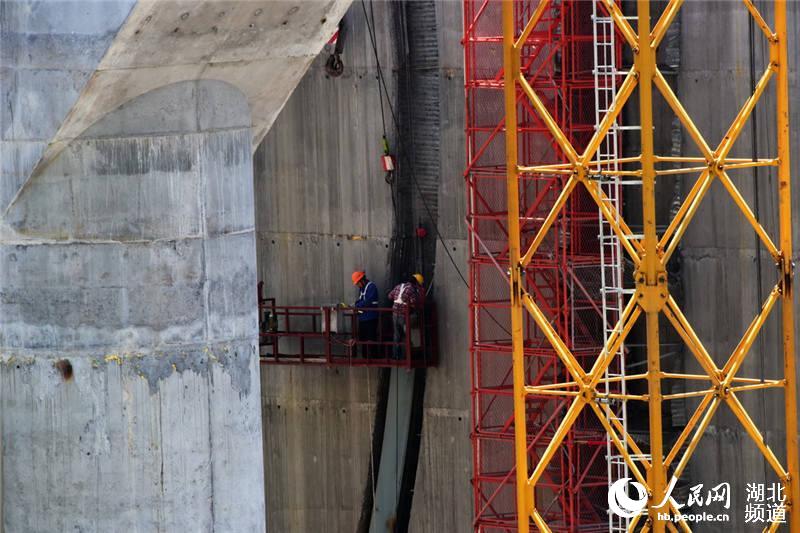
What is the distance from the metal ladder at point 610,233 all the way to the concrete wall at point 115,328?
941 cm

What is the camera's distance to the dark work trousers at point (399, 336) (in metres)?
29.5

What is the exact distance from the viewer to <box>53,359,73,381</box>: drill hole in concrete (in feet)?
56.7

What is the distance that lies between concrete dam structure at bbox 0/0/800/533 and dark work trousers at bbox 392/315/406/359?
82mm

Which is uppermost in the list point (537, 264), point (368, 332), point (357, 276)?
point (357, 276)

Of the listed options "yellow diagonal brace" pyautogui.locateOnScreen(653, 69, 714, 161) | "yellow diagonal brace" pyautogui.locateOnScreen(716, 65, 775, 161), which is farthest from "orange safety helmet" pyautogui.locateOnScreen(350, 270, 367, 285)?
"yellow diagonal brace" pyautogui.locateOnScreen(716, 65, 775, 161)

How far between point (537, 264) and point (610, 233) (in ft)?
4.39

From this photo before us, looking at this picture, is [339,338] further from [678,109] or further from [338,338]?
[678,109]

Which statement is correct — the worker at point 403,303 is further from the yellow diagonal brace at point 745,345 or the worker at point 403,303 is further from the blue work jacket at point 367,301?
the yellow diagonal brace at point 745,345

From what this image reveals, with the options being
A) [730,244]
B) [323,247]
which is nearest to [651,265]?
[730,244]

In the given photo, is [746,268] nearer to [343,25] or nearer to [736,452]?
[736,452]

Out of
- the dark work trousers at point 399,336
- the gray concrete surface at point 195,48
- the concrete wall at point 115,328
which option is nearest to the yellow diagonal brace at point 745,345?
the dark work trousers at point 399,336

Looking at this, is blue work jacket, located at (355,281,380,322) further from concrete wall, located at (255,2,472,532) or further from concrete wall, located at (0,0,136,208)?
concrete wall, located at (0,0,136,208)

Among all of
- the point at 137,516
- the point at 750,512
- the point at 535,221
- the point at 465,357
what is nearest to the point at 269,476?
the point at 465,357

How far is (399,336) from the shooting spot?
29688mm
